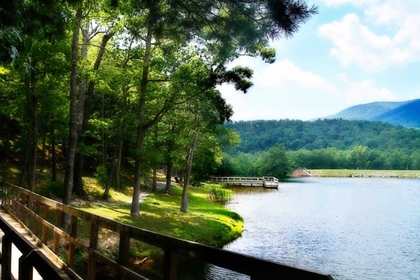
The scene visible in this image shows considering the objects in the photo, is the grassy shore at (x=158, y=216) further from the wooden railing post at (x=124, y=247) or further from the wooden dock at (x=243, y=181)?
the wooden dock at (x=243, y=181)

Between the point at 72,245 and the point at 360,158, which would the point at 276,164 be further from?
the point at 72,245

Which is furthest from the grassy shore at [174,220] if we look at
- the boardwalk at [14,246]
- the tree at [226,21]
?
the tree at [226,21]

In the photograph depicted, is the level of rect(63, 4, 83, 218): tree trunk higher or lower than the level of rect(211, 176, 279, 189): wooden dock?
higher

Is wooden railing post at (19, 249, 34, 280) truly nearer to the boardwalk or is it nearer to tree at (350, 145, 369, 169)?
the boardwalk

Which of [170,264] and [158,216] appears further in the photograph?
[158,216]

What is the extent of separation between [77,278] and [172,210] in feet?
56.5

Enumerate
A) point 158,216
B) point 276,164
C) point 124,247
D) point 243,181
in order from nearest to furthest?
point 124,247, point 158,216, point 243,181, point 276,164

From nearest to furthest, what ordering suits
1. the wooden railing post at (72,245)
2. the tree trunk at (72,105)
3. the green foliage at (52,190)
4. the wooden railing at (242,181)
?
the wooden railing post at (72,245), the tree trunk at (72,105), the green foliage at (52,190), the wooden railing at (242,181)

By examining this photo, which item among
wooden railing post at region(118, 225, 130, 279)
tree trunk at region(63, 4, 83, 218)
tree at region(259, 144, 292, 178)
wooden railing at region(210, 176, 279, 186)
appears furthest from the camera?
tree at region(259, 144, 292, 178)

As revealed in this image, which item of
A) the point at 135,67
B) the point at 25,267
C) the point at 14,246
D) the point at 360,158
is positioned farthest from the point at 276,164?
the point at 25,267

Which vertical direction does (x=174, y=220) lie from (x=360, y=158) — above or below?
below

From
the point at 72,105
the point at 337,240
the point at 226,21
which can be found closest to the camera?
the point at 226,21

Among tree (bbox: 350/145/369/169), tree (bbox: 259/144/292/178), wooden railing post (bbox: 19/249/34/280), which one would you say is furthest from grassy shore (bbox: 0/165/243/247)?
tree (bbox: 350/145/369/169)

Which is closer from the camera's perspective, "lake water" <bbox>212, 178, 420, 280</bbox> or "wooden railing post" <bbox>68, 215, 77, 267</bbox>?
"wooden railing post" <bbox>68, 215, 77, 267</bbox>
